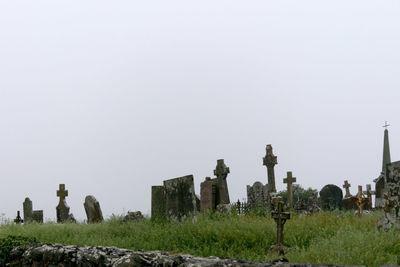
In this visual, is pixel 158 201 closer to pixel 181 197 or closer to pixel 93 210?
pixel 181 197

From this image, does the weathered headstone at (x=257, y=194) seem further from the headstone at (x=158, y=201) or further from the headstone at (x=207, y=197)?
→ the headstone at (x=158, y=201)

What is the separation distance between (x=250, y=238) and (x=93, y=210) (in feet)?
33.8

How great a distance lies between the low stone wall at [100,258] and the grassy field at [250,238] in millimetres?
2166

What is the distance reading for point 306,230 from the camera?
1094 centimetres

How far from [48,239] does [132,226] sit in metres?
2.37

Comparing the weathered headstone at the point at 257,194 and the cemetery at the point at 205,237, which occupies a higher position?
the weathered headstone at the point at 257,194

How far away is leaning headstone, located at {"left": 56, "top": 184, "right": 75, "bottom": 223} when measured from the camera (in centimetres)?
2409

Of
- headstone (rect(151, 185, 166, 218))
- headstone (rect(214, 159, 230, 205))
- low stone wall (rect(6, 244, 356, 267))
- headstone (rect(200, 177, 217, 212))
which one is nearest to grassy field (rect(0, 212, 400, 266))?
headstone (rect(151, 185, 166, 218))

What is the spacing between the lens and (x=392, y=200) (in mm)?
9578

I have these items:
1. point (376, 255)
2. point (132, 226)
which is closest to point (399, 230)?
point (376, 255)

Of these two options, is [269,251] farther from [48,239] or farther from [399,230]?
[48,239]

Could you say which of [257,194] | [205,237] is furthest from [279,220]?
[257,194]

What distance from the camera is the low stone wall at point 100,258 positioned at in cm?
493

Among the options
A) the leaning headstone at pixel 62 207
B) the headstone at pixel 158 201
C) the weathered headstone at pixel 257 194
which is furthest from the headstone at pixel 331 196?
the leaning headstone at pixel 62 207
